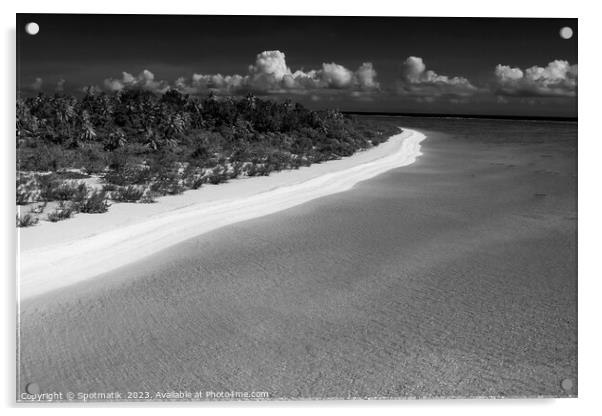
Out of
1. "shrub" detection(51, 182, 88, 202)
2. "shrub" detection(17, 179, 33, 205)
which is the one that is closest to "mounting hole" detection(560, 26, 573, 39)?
"shrub" detection(51, 182, 88, 202)

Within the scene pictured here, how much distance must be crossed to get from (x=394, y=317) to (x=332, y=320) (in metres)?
0.57

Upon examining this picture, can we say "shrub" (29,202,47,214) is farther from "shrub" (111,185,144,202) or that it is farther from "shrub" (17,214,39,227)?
"shrub" (111,185,144,202)

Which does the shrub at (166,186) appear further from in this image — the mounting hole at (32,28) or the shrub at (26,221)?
the mounting hole at (32,28)

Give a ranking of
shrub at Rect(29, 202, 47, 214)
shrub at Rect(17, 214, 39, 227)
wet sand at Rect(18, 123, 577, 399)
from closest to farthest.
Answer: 1. wet sand at Rect(18, 123, 577, 399)
2. shrub at Rect(17, 214, 39, 227)
3. shrub at Rect(29, 202, 47, 214)

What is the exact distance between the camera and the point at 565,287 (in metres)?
5.41

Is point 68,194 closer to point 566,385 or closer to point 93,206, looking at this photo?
point 93,206

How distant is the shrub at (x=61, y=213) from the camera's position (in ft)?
22.9

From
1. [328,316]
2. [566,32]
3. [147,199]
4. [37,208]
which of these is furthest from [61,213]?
[566,32]

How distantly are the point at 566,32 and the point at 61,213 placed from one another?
6.13m

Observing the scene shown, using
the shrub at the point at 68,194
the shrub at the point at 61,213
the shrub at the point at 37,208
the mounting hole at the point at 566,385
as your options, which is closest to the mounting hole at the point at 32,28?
the shrub at the point at 61,213

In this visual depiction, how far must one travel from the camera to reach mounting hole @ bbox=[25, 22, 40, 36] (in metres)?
5.10

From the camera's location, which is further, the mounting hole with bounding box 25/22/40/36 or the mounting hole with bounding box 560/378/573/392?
the mounting hole with bounding box 25/22/40/36

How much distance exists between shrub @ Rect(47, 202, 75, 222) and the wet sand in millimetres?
1556

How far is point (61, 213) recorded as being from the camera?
7090 millimetres
